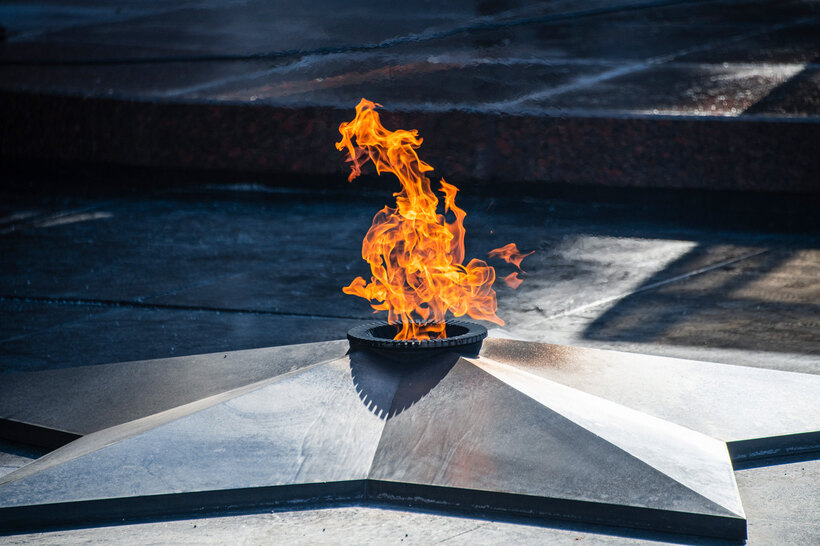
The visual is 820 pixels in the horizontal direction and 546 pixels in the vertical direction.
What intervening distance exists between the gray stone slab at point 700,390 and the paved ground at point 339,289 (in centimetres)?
16

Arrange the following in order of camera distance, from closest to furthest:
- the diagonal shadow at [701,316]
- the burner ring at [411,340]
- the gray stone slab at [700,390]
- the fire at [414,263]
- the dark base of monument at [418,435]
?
the dark base of monument at [418,435] < the gray stone slab at [700,390] < the burner ring at [411,340] < the fire at [414,263] < the diagonal shadow at [701,316]

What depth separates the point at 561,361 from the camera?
13.1ft

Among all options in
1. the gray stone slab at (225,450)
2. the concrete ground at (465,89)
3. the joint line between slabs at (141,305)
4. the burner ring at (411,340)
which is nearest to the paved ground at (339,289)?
the joint line between slabs at (141,305)

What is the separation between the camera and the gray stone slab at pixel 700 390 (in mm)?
3443

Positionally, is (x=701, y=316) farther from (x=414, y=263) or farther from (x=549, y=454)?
(x=549, y=454)

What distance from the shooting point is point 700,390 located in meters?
3.80

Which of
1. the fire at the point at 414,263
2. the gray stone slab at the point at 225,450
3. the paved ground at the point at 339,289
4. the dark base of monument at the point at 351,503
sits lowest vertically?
the paved ground at the point at 339,289

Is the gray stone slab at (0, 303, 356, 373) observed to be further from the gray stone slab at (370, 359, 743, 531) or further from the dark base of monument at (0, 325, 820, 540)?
the gray stone slab at (370, 359, 743, 531)

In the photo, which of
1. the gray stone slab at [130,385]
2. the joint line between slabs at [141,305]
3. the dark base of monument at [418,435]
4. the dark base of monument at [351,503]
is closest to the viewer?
the dark base of monument at [351,503]

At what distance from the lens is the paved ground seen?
287 cm

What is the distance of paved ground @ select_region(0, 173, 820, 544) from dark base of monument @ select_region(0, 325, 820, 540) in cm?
9

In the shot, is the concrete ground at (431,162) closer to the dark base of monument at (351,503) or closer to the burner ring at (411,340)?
the dark base of monument at (351,503)

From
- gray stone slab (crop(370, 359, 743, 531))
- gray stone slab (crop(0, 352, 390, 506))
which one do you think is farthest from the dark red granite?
gray stone slab (crop(0, 352, 390, 506))

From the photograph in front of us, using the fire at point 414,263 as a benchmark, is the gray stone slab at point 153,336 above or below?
below
